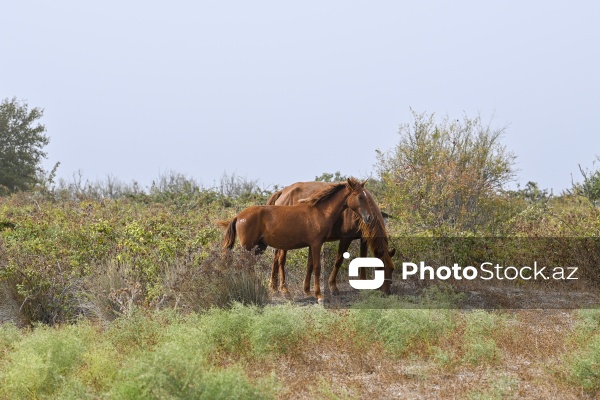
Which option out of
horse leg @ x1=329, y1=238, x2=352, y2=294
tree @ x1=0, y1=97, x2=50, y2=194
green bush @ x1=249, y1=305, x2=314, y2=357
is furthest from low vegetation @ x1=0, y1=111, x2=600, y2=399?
tree @ x1=0, y1=97, x2=50, y2=194

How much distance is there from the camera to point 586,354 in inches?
324

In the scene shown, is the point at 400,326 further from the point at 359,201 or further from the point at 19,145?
the point at 19,145

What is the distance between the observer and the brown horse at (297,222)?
13.3 m

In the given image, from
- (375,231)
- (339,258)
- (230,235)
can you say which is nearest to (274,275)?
(339,258)

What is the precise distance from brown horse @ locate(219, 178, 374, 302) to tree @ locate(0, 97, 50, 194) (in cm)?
3180

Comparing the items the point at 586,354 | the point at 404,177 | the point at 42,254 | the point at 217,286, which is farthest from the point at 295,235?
the point at 404,177

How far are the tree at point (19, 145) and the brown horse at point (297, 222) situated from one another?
104 feet

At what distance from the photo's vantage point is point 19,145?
143ft

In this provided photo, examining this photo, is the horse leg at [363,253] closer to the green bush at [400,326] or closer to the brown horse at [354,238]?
the brown horse at [354,238]

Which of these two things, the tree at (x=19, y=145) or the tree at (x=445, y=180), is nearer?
the tree at (x=445, y=180)

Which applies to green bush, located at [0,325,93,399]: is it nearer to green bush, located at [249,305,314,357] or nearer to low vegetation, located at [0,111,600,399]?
low vegetation, located at [0,111,600,399]

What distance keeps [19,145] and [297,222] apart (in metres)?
33.6

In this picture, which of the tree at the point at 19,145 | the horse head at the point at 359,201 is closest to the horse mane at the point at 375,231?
the horse head at the point at 359,201

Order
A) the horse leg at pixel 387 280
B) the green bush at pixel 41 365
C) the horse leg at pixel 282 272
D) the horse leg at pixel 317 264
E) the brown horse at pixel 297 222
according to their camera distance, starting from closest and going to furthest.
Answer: the green bush at pixel 41 365 → the brown horse at pixel 297 222 → the horse leg at pixel 317 264 → the horse leg at pixel 387 280 → the horse leg at pixel 282 272
